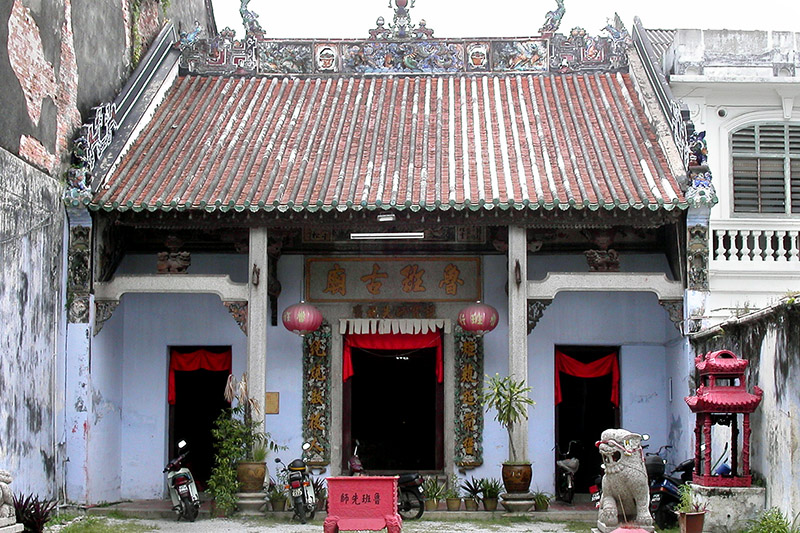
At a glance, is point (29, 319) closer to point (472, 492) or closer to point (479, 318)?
point (479, 318)

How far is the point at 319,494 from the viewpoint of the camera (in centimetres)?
1179

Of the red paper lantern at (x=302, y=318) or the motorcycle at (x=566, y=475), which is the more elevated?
the red paper lantern at (x=302, y=318)

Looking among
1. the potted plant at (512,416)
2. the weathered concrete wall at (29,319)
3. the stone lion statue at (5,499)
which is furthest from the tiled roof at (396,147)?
the stone lion statue at (5,499)

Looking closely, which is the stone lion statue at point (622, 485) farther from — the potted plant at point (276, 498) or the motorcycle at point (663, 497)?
the potted plant at point (276, 498)

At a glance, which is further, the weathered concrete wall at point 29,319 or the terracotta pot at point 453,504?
the terracotta pot at point 453,504

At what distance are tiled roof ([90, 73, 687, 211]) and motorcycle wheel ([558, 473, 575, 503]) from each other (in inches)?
140

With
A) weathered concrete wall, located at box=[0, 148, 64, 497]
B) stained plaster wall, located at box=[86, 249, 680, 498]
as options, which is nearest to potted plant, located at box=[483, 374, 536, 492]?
stained plaster wall, located at box=[86, 249, 680, 498]

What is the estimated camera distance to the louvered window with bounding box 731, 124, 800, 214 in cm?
1399

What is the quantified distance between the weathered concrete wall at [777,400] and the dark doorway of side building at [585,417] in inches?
165

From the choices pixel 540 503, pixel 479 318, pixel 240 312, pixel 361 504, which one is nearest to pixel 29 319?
pixel 240 312

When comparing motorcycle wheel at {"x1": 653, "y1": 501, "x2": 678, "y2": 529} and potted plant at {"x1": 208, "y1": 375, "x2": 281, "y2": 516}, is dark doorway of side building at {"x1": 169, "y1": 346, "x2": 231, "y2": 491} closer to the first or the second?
potted plant at {"x1": 208, "y1": 375, "x2": 281, "y2": 516}

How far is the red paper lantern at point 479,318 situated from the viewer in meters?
12.5

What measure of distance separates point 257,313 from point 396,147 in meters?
2.89

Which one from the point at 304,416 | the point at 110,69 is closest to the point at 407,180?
the point at 304,416
